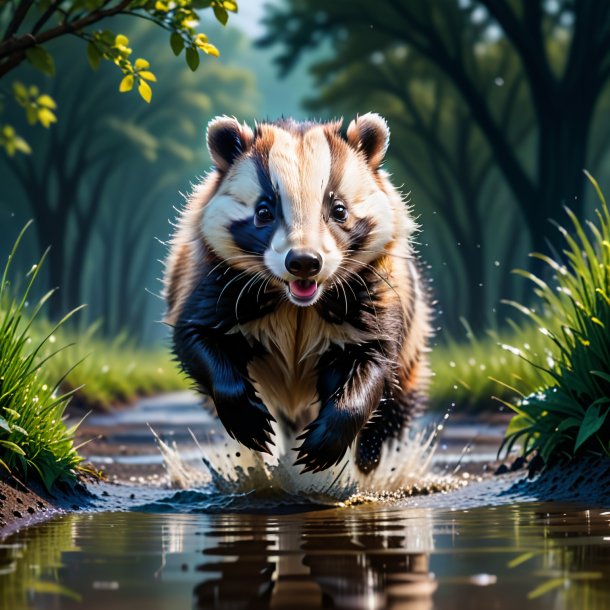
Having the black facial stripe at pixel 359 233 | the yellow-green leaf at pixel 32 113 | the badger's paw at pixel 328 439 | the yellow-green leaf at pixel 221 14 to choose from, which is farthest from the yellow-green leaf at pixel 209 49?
the yellow-green leaf at pixel 32 113

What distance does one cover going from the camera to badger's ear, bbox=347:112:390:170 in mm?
6609

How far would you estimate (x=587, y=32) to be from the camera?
1733 centimetres

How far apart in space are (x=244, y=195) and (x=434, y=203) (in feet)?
A: 74.1

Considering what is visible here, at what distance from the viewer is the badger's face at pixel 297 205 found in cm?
577

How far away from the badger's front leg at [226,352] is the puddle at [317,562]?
0.66 m

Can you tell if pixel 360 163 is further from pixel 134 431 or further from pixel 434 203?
pixel 434 203

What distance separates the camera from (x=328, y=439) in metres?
5.92

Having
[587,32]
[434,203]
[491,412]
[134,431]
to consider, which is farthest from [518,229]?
[134,431]

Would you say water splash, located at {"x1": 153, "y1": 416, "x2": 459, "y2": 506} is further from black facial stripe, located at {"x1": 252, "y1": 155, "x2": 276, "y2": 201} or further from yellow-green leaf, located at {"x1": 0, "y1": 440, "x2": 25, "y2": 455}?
black facial stripe, located at {"x1": 252, "y1": 155, "x2": 276, "y2": 201}

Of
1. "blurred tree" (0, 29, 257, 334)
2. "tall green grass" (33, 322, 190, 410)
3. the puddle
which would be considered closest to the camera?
the puddle

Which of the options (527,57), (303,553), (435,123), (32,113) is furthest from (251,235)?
(435,123)

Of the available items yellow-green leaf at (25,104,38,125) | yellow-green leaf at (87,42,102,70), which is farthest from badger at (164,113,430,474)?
yellow-green leaf at (25,104,38,125)

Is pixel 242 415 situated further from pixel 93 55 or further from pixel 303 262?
pixel 93 55

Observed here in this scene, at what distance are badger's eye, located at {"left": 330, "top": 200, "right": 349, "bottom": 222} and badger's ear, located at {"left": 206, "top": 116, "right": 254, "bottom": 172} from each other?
0.64 metres
